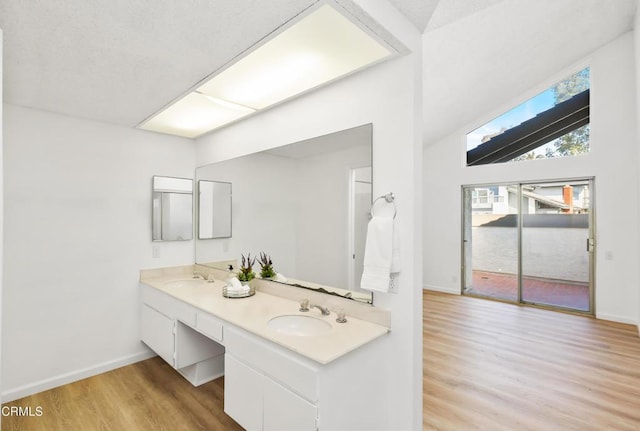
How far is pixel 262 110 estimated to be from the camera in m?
2.59

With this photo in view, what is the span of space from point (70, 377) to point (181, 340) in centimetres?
113

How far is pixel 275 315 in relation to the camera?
1990mm

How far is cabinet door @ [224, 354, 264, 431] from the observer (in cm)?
168

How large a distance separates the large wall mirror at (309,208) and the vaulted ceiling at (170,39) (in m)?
0.78

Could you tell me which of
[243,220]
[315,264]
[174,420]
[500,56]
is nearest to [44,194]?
[243,220]

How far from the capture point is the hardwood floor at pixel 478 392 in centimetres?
215

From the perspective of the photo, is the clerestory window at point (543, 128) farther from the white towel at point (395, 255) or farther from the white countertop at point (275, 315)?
the white countertop at point (275, 315)

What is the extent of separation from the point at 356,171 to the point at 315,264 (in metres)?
0.76

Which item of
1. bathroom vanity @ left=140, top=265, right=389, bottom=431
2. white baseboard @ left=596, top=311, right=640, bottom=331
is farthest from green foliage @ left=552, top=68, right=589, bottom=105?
bathroom vanity @ left=140, top=265, right=389, bottom=431

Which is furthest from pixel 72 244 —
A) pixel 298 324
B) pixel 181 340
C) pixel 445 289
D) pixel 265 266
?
pixel 445 289

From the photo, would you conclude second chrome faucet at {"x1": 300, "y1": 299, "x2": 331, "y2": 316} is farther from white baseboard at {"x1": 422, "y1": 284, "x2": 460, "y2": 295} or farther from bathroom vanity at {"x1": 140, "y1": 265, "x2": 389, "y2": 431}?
white baseboard at {"x1": 422, "y1": 284, "x2": 460, "y2": 295}

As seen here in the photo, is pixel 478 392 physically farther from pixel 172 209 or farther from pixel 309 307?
pixel 172 209

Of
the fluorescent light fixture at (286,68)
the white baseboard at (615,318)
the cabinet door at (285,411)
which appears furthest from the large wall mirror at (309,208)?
the white baseboard at (615,318)

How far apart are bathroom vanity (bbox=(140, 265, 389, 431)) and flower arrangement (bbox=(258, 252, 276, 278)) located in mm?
68
